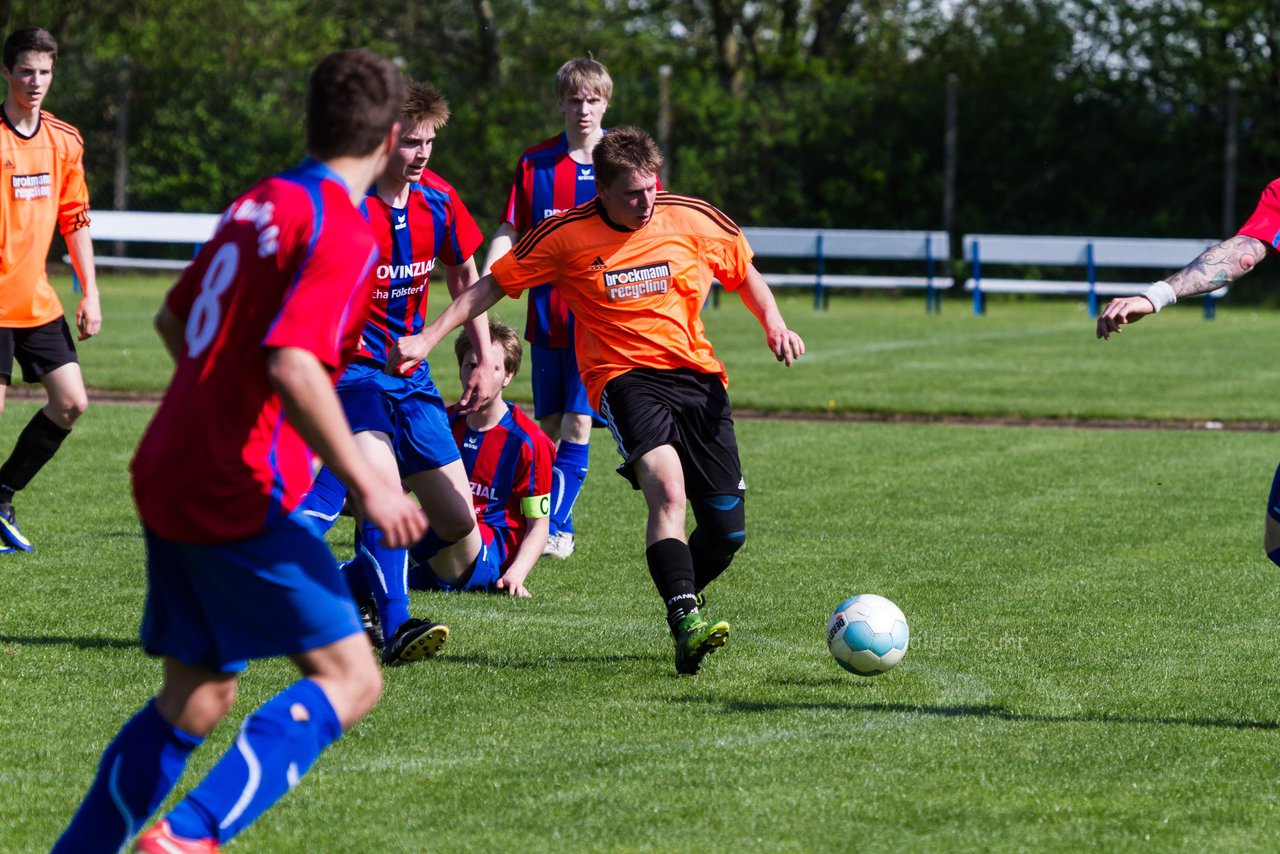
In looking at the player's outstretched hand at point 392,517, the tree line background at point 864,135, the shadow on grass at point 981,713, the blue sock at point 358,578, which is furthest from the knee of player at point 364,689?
the tree line background at point 864,135

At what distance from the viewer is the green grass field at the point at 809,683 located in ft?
13.7

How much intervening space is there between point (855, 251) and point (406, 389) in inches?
836

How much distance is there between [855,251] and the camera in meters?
26.8

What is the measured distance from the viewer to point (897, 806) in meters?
4.26

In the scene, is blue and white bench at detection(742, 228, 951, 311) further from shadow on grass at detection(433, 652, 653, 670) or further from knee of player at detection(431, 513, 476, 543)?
shadow on grass at detection(433, 652, 653, 670)

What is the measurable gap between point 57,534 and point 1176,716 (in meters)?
5.35

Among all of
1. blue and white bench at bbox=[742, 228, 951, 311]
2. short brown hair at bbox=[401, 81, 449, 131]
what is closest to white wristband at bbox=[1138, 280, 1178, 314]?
short brown hair at bbox=[401, 81, 449, 131]

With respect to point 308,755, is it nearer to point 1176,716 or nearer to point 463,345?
point 1176,716

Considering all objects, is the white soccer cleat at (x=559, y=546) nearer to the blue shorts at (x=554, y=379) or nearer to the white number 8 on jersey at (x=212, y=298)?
the blue shorts at (x=554, y=379)

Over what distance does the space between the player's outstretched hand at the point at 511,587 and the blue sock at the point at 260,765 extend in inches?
143

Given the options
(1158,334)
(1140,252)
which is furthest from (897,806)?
(1140,252)

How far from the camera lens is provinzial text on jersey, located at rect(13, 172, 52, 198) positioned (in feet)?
26.2

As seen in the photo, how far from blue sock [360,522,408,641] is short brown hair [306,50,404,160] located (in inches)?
103

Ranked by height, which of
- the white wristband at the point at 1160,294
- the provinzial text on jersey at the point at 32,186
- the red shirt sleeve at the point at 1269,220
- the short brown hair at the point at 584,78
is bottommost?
the white wristband at the point at 1160,294
